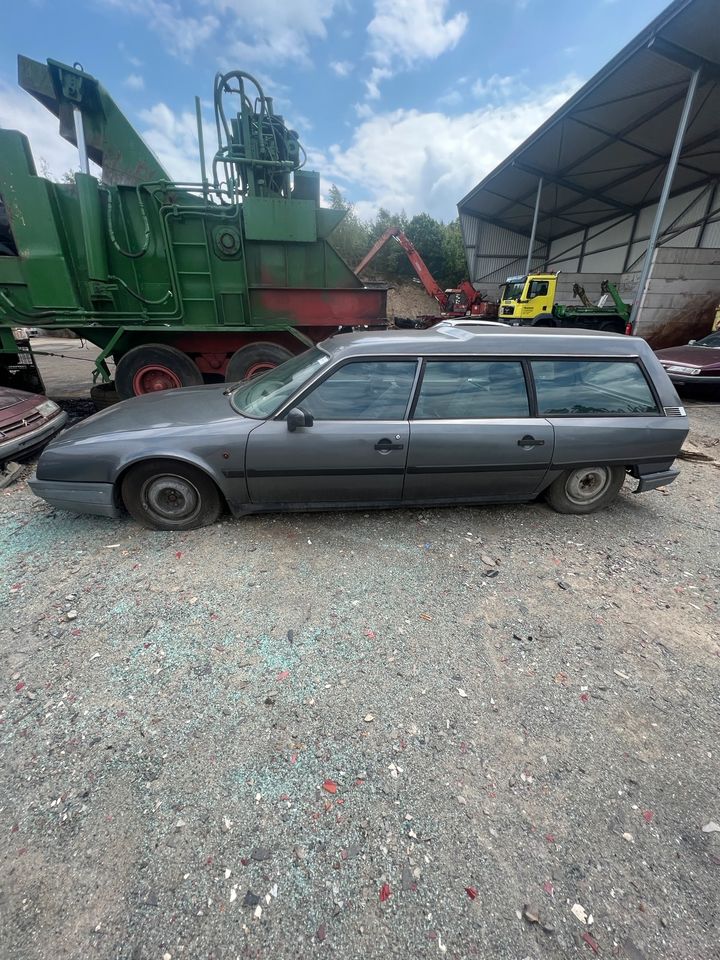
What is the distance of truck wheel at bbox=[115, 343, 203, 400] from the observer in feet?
19.0

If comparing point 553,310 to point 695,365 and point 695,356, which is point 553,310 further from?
point 695,365

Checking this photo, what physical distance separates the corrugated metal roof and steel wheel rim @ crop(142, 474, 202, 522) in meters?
13.3

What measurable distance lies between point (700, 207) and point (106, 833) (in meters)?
25.7

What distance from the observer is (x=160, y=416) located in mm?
3068

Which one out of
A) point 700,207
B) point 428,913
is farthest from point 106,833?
point 700,207

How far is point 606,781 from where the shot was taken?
5.34 feet

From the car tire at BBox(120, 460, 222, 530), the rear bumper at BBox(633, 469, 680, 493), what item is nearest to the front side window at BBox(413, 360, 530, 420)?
the rear bumper at BBox(633, 469, 680, 493)

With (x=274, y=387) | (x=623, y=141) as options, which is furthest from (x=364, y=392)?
(x=623, y=141)

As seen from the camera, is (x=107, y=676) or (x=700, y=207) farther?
(x=700, y=207)

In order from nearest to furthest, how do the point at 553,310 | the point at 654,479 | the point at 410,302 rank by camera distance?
the point at 654,479
the point at 553,310
the point at 410,302

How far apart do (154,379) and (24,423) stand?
2210 mm

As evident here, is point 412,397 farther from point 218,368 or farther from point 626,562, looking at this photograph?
point 218,368

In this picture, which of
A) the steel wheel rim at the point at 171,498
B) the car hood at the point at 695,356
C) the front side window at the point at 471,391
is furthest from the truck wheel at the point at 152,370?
the car hood at the point at 695,356

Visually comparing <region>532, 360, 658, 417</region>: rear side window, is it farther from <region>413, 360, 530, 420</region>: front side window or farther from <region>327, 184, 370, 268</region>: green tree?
<region>327, 184, 370, 268</region>: green tree
